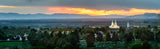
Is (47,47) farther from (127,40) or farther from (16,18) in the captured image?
(16,18)

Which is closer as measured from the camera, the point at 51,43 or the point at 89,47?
the point at 51,43

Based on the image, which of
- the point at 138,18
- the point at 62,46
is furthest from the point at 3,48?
the point at 138,18

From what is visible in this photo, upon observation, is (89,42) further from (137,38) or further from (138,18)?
(138,18)

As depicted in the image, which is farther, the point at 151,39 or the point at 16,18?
the point at 16,18

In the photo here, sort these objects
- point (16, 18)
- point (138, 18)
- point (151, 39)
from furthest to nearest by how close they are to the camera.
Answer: point (16, 18) → point (138, 18) → point (151, 39)

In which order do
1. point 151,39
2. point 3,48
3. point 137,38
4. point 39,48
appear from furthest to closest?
1. point 137,38
2. point 151,39
3. point 3,48
4. point 39,48

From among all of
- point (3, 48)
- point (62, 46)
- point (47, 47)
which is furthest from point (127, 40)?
point (3, 48)

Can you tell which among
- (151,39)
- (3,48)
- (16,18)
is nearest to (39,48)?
(3,48)

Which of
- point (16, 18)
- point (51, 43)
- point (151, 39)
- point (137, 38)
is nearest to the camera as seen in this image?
point (51, 43)

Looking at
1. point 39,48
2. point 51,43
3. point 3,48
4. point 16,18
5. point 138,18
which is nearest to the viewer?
point 39,48
